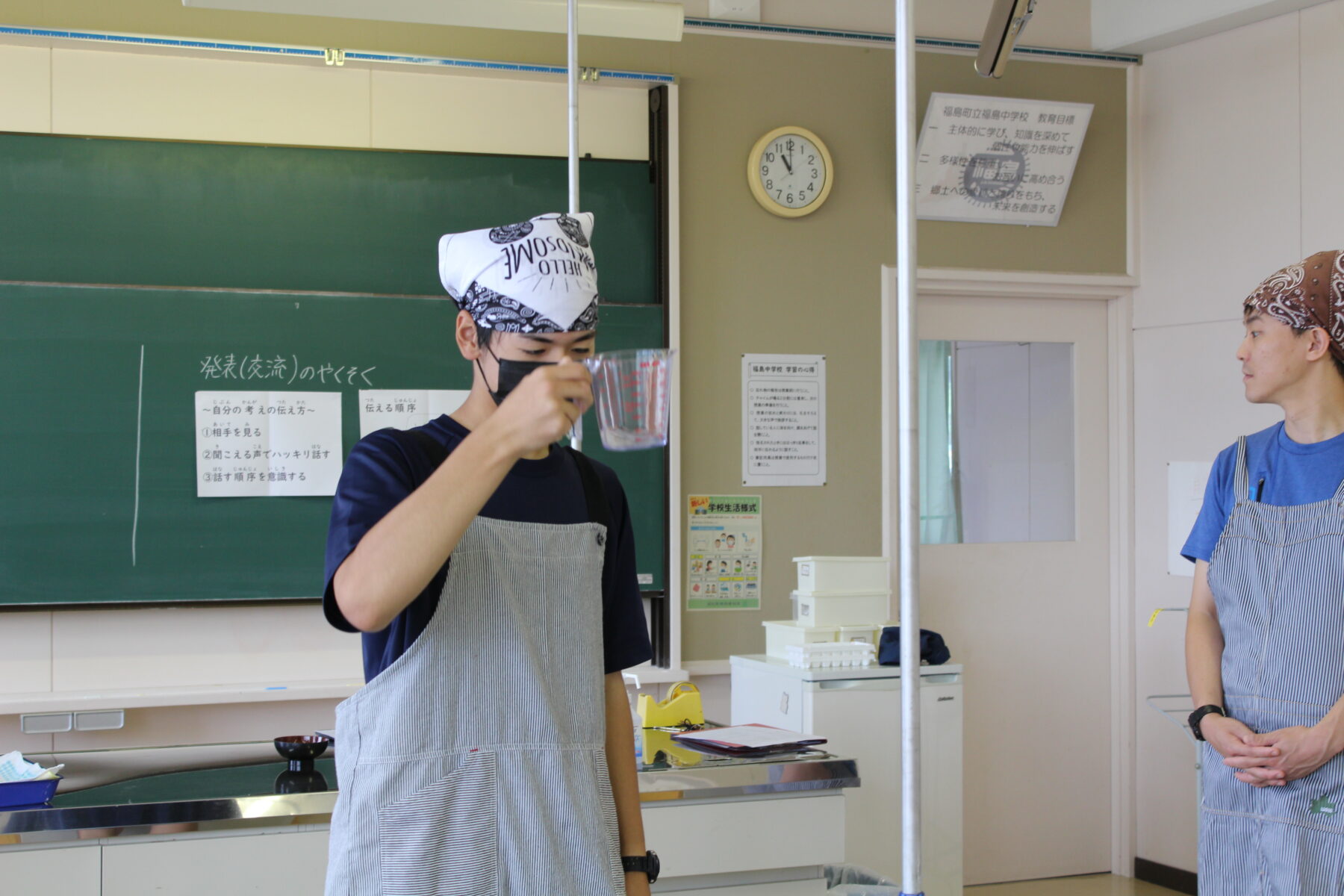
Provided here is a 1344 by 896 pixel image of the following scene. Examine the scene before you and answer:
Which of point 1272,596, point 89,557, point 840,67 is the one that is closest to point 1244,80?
point 840,67

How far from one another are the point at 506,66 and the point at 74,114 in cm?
131

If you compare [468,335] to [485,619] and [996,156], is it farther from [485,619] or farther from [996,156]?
[996,156]

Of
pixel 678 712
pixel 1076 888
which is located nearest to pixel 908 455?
pixel 678 712

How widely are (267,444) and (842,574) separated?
70.0 inches

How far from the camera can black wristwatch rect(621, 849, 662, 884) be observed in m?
1.41

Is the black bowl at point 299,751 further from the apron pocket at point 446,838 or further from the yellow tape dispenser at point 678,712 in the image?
the apron pocket at point 446,838

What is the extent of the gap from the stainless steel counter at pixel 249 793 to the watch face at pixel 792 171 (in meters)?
2.28

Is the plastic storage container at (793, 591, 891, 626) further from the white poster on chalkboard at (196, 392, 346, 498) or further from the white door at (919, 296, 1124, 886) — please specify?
the white poster on chalkboard at (196, 392, 346, 498)

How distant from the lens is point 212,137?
12.0 feet

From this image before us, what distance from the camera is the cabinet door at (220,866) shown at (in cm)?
190

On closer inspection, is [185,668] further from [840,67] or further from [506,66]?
[840,67]

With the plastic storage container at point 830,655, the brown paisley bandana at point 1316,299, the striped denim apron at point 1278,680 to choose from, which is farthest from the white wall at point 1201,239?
the striped denim apron at point 1278,680

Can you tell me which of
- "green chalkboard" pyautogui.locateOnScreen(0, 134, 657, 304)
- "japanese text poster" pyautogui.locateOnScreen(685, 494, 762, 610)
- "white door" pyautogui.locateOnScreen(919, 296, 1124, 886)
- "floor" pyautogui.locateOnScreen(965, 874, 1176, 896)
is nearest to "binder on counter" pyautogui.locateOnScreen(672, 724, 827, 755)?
"japanese text poster" pyautogui.locateOnScreen(685, 494, 762, 610)

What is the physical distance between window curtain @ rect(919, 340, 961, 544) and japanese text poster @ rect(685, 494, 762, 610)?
77 centimetres
